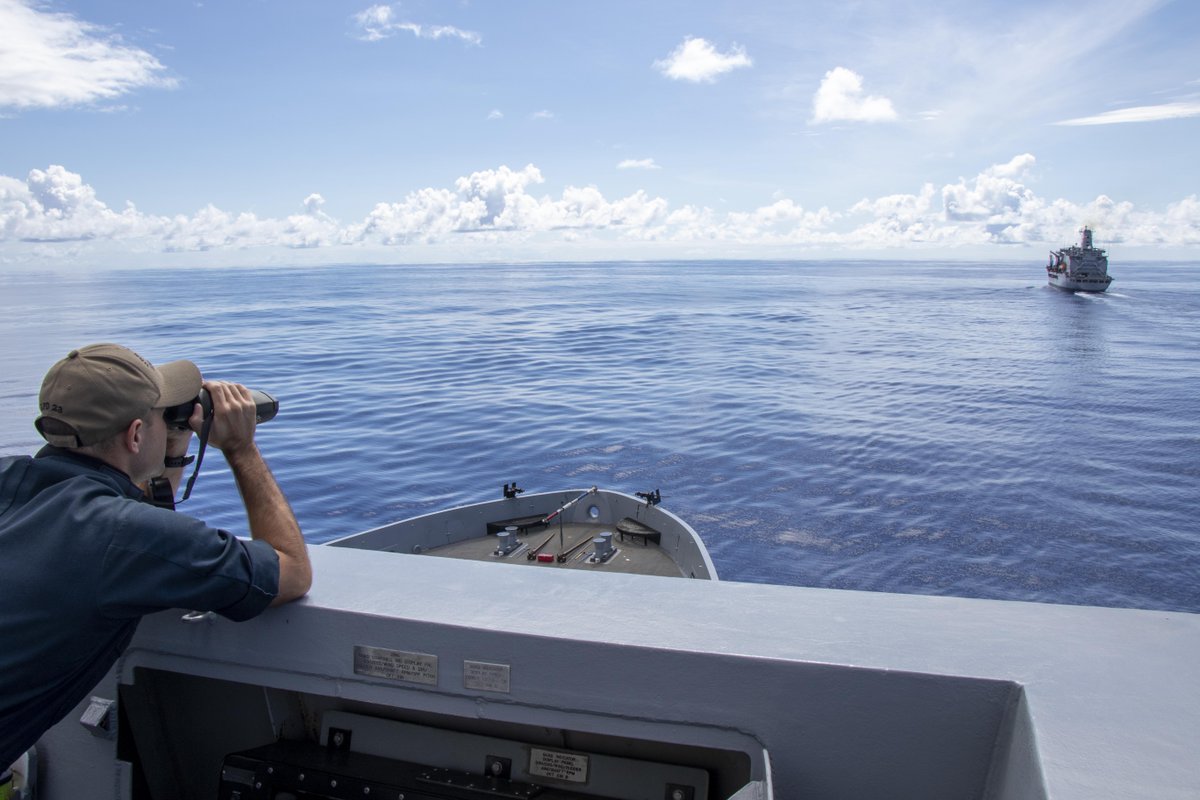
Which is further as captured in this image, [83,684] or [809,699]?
[83,684]

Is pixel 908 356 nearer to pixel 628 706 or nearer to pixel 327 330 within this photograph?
pixel 327 330

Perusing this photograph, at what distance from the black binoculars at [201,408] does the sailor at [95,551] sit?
30 millimetres

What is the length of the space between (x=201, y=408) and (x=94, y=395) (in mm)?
327

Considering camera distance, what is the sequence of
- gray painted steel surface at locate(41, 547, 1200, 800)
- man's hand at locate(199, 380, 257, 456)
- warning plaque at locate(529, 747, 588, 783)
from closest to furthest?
gray painted steel surface at locate(41, 547, 1200, 800)
warning plaque at locate(529, 747, 588, 783)
man's hand at locate(199, 380, 257, 456)

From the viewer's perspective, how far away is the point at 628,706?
6.29 feet

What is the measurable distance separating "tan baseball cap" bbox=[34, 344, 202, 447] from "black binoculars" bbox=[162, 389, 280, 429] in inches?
5.6

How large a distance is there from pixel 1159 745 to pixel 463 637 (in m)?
1.45

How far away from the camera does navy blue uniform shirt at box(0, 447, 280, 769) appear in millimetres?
1769

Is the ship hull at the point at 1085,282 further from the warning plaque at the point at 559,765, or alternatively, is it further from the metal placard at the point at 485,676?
the metal placard at the point at 485,676

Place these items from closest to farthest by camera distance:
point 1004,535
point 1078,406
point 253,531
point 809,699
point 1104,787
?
point 1104,787 < point 809,699 < point 253,531 < point 1004,535 < point 1078,406

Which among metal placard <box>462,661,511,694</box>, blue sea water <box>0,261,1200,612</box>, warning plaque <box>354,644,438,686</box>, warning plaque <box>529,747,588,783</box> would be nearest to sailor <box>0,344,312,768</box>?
warning plaque <box>354,644,438,686</box>

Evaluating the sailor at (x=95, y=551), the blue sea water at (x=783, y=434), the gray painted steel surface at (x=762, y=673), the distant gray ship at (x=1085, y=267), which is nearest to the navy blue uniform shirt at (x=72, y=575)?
the sailor at (x=95, y=551)

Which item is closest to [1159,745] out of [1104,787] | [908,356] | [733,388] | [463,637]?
[1104,787]

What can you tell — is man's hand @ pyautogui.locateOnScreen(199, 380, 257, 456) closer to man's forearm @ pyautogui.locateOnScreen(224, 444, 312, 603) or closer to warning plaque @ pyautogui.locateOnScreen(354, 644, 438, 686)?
man's forearm @ pyautogui.locateOnScreen(224, 444, 312, 603)
